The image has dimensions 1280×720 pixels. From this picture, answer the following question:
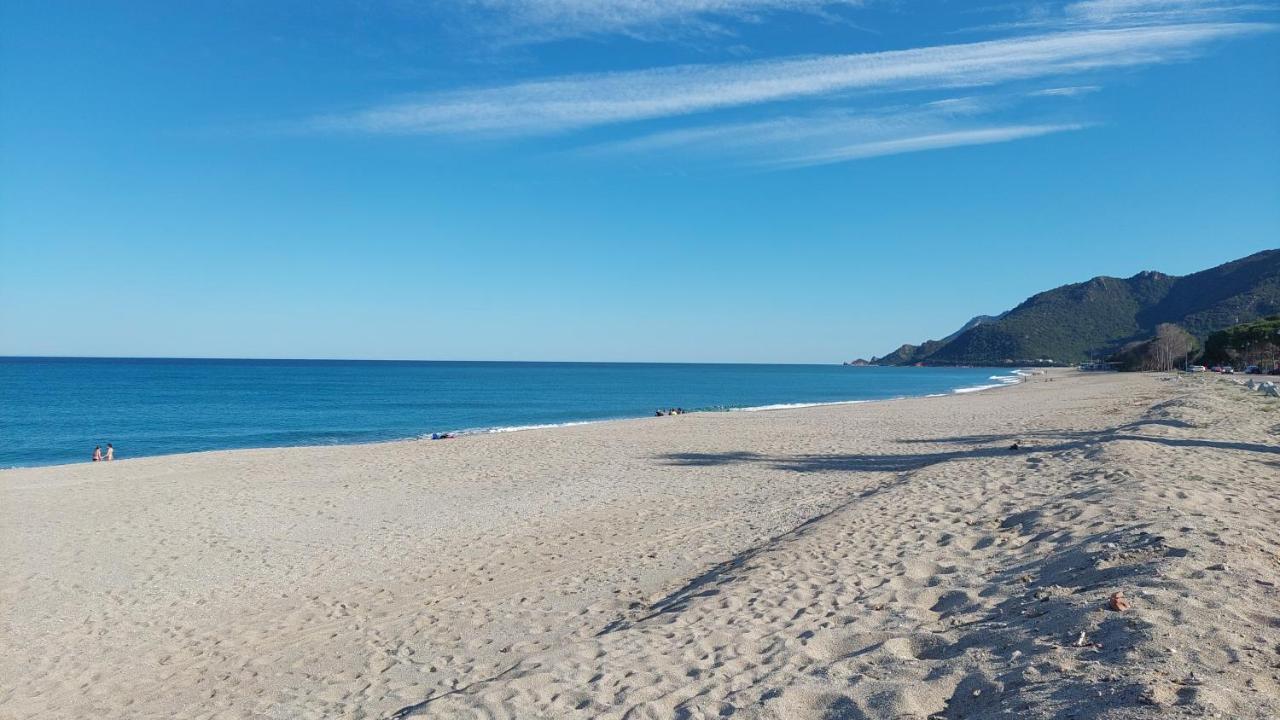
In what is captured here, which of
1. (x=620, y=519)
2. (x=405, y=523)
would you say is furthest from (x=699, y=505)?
(x=405, y=523)

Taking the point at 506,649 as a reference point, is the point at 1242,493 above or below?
above

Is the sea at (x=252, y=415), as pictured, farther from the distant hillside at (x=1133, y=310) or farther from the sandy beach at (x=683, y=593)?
the distant hillside at (x=1133, y=310)

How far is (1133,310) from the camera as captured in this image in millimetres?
171125

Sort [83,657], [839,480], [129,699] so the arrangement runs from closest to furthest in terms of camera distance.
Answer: [129,699]
[83,657]
[839,480]

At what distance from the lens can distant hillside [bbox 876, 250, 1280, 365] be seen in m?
125

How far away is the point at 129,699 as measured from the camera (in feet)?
20.4

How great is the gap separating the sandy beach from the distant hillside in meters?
138

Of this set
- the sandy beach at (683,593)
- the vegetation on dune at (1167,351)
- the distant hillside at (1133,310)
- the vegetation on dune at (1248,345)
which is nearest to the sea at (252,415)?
the sandy beach at (683,593)

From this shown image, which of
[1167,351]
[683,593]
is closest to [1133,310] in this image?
[1167,351]

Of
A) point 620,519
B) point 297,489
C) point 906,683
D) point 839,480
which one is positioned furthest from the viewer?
Result: point 297,489

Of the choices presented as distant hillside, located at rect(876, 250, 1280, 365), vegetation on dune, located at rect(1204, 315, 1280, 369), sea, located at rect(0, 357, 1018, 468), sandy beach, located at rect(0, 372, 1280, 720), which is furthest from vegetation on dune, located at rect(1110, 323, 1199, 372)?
sandy beach, located at rect(0, 372, 1280, 720)

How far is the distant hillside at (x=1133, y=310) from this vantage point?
125 metres

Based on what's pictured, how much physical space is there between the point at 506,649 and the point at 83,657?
444 centimetres

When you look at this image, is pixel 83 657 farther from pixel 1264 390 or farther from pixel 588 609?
pixel 1264 390
